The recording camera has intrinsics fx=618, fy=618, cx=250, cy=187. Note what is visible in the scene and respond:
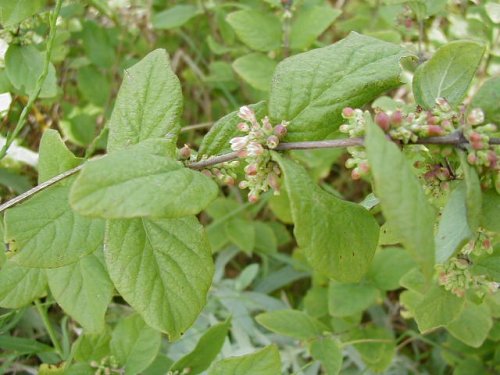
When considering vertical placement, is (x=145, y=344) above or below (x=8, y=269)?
below

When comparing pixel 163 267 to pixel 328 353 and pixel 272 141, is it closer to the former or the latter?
pixel 272 141

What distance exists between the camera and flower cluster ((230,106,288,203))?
3.25 ft

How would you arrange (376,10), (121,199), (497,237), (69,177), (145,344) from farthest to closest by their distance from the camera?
(376,10) < (145,344) < (497,237) < (69,177) < (121,199)

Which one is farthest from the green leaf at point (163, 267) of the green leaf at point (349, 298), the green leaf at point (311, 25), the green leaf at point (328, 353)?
the green leaf at point (311, 25)

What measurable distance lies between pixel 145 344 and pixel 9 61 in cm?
85

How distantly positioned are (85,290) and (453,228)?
84 cm

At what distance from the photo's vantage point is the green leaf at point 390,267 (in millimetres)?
1919

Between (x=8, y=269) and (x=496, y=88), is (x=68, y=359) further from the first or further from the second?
(x=496, y=88)

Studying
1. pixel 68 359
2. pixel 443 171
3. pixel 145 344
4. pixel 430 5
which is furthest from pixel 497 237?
pixel 68 359

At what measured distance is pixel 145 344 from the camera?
154cm

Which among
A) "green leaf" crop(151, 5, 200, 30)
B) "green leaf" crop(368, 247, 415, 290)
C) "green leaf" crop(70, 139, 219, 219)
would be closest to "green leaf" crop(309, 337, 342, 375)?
"green leaf" crop(368, 247, 415, 290)

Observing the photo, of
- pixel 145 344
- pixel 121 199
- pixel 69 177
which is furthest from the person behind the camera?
pixel 145 344

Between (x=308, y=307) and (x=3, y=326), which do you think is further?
(x=308, y=307)

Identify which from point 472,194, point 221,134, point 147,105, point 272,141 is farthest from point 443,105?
point 147,105
